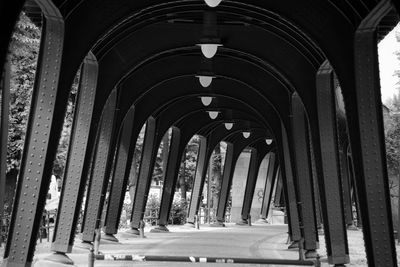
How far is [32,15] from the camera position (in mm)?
12023

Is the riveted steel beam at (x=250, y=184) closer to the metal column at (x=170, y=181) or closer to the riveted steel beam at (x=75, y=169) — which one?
the metal column at (x=170, y=181)

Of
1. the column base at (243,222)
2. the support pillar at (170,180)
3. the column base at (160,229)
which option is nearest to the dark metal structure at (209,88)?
the column base at (160,229)

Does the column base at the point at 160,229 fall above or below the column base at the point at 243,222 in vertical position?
below

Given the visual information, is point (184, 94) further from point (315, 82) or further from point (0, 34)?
point (0, 34)

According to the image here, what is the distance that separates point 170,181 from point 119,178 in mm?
8231

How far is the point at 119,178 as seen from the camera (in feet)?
69.2

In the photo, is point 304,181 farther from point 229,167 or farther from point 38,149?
point 229,167

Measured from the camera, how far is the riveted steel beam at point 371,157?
388 inches

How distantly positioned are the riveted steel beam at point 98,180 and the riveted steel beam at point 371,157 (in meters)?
9.04

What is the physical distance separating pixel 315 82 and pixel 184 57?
Result: 640 centimetres

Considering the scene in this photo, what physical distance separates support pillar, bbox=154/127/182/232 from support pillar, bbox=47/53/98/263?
14620 mm

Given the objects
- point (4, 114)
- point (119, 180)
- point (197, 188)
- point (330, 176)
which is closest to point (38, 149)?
point (4, 114)

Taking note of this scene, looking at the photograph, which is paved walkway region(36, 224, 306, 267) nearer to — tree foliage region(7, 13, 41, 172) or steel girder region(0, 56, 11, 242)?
steel girder region(0, 56, 11, 242)

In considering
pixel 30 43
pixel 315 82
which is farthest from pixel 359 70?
pixel 30 43
